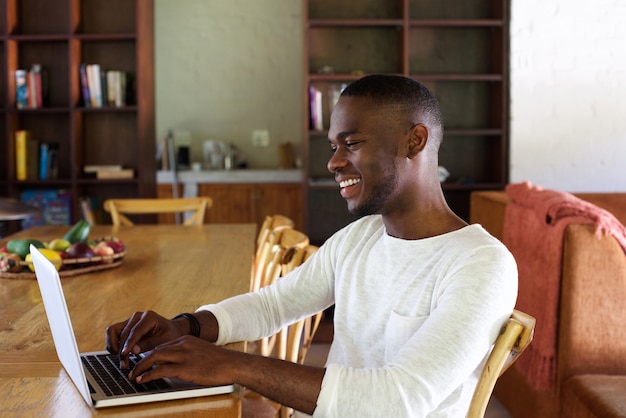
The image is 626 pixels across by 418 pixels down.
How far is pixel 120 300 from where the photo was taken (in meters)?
1.92

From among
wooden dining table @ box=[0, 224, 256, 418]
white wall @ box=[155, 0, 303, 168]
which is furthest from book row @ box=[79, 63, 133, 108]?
wooden dining table @ box=[0, 224, 256, 418]

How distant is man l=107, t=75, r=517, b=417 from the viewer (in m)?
1.18

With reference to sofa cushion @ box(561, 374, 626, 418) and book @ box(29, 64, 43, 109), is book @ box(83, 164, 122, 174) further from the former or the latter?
sofa cushion @ box(561, 374, 626, 418)

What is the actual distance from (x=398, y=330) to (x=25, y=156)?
414 cm

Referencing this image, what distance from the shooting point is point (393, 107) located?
55.2 inches

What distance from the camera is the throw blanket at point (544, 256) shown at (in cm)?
272

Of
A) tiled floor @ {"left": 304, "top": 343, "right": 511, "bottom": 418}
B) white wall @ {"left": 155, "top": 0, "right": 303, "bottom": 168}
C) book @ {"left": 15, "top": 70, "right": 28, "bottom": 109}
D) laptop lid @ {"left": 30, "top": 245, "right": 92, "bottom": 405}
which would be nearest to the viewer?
laptop lid @ {"left": 30, "top": 245, "right": 92, "bottom": 405}

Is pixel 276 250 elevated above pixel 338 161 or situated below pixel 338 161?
below

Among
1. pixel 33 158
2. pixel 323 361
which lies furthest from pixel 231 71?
pixel 323 361

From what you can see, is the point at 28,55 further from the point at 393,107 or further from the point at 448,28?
the point at 393,107

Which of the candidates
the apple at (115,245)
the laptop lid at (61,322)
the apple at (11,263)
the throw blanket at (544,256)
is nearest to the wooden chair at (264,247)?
the apple at (115,245)

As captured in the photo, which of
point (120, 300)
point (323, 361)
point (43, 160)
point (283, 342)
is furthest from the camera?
point (43, 160)

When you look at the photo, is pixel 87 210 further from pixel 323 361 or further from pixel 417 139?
pixel 417 139

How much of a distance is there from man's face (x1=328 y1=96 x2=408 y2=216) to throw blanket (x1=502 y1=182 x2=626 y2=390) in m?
1.48
